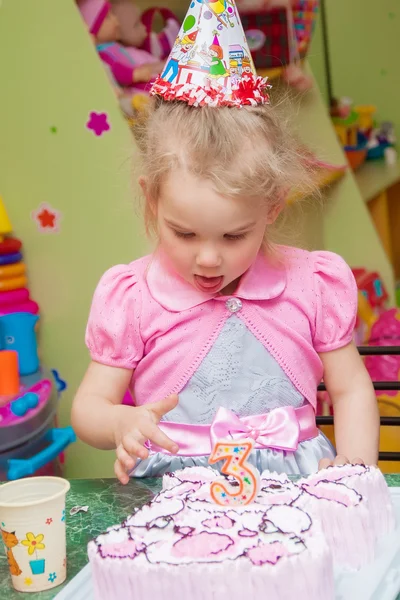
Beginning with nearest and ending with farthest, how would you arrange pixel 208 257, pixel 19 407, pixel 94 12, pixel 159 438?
pixel 159 438, pixel 208 257, pixel 19 407, pixel 94 12

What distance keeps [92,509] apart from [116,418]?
134 millimetres

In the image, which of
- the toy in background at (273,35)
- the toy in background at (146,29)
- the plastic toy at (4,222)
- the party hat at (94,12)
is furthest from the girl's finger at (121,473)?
the toy in background at (273,35)

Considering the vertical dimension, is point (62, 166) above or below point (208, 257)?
above

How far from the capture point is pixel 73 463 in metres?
2.32

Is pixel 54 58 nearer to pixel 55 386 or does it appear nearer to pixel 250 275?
pixel 55 386

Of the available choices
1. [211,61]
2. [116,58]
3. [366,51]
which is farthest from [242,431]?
[366,51]

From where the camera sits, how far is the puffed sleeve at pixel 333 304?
4.37ft

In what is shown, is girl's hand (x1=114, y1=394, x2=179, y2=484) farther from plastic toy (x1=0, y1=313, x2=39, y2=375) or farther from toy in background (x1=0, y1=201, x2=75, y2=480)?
plastic toy (x1=0, y1=313, x2=39, y2=375)

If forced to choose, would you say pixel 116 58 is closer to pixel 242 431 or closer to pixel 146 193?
pixel 146 193

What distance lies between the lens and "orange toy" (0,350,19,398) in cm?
198

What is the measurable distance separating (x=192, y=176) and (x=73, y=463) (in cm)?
132

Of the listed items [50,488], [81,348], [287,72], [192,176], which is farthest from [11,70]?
[50,488]

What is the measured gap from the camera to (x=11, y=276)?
7.14 feet

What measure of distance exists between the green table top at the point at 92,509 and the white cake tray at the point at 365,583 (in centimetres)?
3
